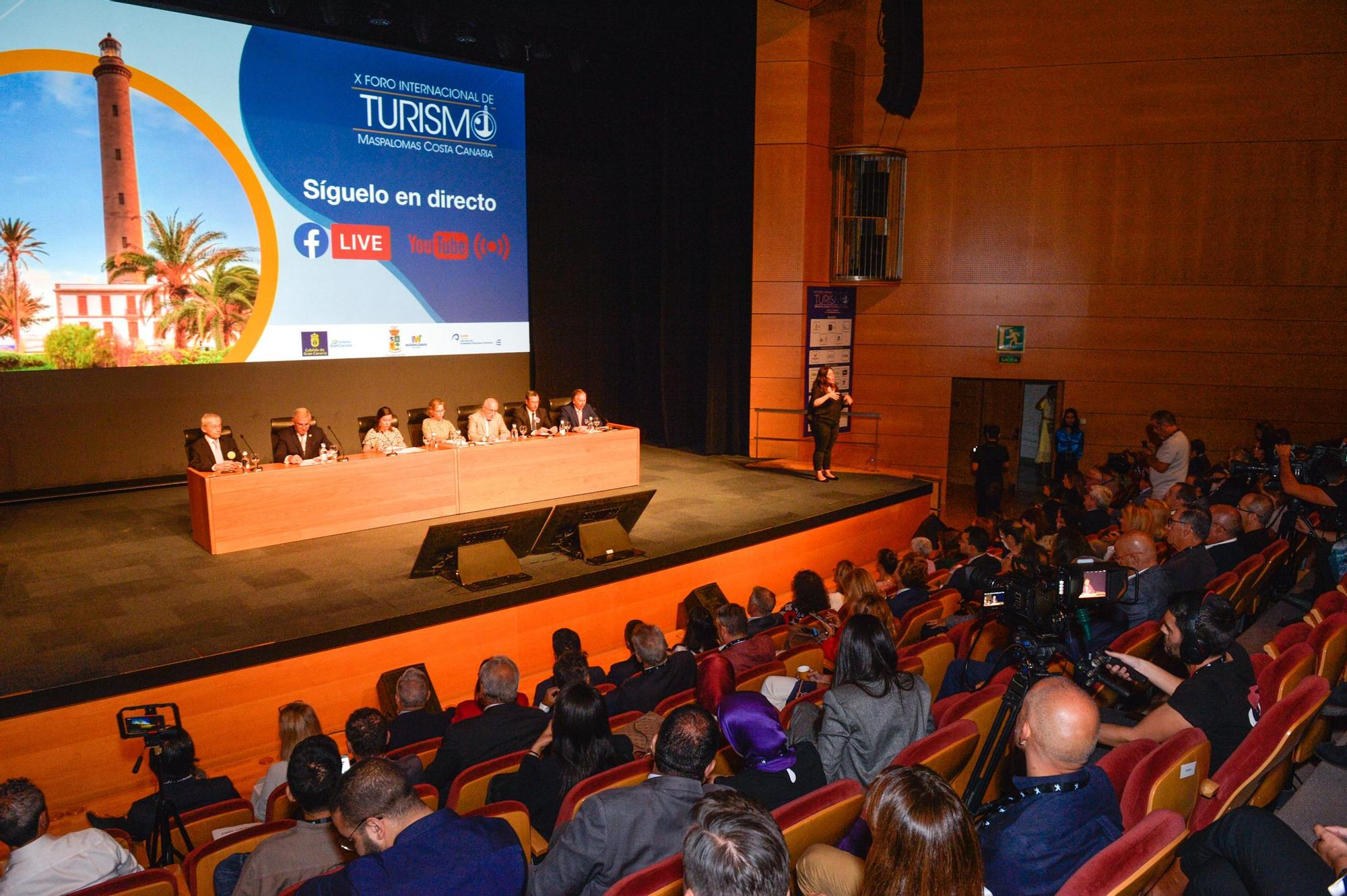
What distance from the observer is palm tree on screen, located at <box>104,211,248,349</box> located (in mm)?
7836

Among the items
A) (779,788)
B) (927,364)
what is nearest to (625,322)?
(927,364)

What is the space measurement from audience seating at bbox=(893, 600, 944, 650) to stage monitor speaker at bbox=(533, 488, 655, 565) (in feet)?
8.06

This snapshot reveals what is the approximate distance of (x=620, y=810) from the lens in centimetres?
220

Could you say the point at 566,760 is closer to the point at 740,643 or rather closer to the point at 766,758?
the point at 766,758

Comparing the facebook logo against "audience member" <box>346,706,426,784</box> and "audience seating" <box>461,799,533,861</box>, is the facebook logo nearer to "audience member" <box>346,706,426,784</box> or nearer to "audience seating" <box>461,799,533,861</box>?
"audience member" <box>346,706,426,784</box>

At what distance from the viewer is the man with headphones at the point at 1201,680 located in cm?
266

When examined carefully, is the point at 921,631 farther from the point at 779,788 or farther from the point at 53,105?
the point at 53,105

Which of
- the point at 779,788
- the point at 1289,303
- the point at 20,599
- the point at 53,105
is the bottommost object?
the point at 20,599

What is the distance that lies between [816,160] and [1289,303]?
5.33 metres

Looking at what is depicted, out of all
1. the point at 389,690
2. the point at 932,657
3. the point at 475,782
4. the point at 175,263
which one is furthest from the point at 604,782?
the point at 175,263

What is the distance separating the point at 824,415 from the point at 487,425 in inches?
136

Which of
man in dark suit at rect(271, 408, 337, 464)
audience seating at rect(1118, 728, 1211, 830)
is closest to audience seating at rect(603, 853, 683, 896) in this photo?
audience seating at rect(1118, 728, 1211, 830)

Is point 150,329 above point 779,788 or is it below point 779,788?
above

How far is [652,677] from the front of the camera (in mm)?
3896
